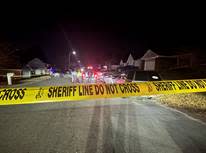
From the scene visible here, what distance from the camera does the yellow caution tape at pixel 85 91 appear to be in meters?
5.64

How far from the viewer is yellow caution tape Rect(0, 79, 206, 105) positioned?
5.64 m

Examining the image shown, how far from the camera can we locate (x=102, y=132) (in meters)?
5.23

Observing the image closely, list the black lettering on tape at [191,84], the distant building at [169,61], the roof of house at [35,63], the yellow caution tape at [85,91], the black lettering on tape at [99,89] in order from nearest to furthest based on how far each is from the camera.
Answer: the yellow caution tape at [85,91] → the black lettering on tape at [99,89] → the black lettering on tape at [191,84] → the distant building at [169,61] → the roof of house at [35,63]

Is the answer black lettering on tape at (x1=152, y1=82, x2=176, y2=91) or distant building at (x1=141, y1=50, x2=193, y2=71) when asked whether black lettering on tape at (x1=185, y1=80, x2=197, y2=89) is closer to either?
black lettering on tape at (x1=152, y1=82, x2=176, y2=91)

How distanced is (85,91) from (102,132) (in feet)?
5.18

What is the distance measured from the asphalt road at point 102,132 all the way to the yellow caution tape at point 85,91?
920 mm

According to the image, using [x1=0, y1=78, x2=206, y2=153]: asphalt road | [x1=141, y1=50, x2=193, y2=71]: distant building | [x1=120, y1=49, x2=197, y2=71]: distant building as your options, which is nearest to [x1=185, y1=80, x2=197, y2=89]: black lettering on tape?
[x1=0, y1=78, x2=206, y2=153]: asphalt road

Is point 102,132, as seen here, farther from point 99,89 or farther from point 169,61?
point 169,61

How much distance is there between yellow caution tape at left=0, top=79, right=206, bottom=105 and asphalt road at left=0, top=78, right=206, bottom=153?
0.92 meters

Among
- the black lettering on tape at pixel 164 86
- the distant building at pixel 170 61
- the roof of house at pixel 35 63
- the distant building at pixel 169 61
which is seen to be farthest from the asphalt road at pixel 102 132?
the roof of house at pixel 35 63

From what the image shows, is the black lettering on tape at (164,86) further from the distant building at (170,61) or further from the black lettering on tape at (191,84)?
the distant building at (170,61)

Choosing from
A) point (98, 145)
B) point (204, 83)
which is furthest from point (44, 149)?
point (204, 83)

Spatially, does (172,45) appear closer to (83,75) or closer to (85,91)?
(83,75)

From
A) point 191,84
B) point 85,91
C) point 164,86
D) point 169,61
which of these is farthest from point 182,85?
point 169,61
